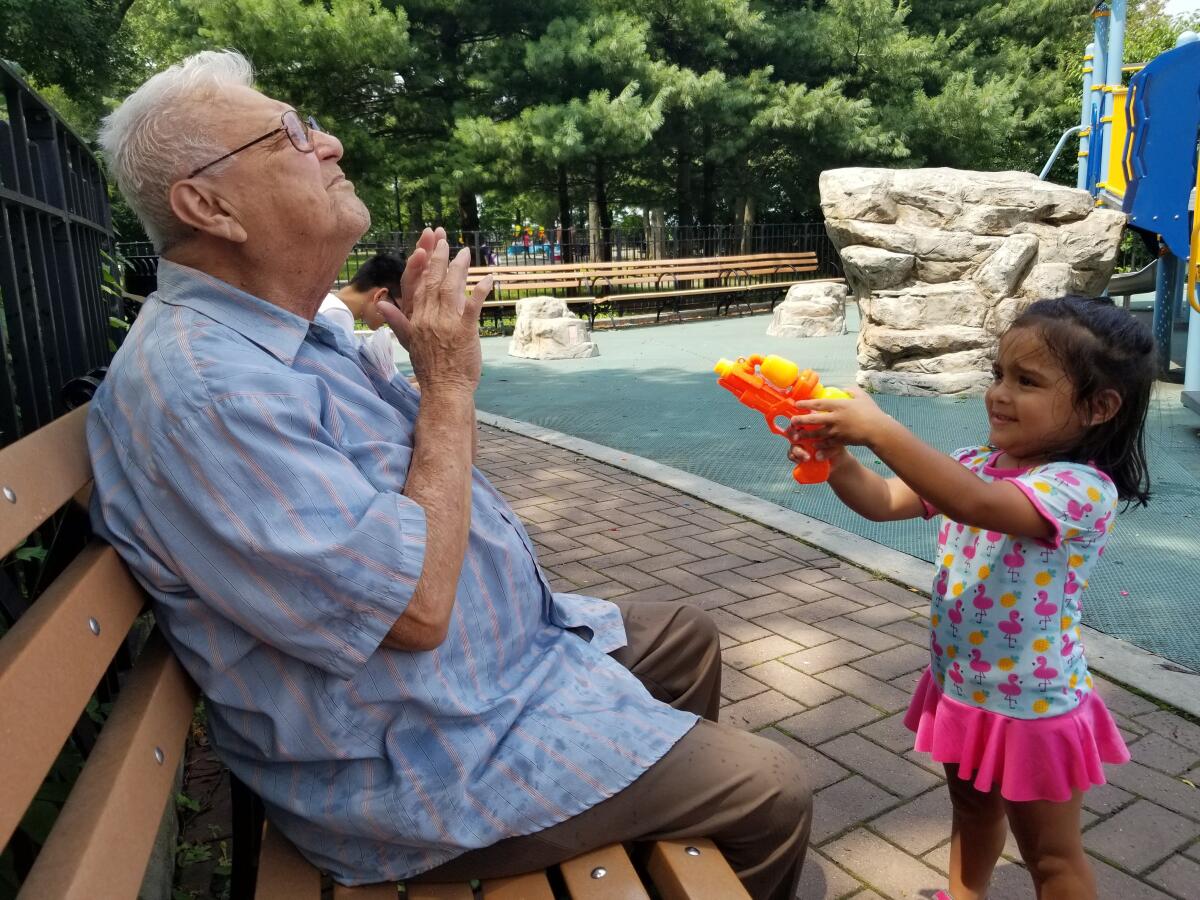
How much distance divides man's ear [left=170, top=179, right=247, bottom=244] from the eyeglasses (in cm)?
3

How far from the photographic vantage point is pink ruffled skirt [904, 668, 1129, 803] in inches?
69.4

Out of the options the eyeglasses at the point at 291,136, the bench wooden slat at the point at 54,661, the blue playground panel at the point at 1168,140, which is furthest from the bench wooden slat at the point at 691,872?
the blue playground panel at the point at 1168,140

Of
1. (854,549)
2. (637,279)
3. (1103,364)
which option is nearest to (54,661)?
(1103,364)

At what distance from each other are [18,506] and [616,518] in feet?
12.2

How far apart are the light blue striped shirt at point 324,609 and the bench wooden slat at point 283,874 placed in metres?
0.03

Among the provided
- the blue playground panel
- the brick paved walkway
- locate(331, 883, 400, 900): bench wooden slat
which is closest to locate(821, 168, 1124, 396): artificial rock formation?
the blue playground panel

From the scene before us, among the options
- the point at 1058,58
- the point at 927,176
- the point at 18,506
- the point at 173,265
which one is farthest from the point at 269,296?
the point at 1058,58

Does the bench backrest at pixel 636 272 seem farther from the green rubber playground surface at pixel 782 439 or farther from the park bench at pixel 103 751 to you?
the park bench at pixel 103 751

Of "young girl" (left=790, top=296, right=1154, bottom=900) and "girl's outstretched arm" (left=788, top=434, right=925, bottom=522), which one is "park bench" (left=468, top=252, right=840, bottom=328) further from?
"young girl" (left=790, top=296, right=1154, bottom=900)

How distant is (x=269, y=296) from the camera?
1.63 meters

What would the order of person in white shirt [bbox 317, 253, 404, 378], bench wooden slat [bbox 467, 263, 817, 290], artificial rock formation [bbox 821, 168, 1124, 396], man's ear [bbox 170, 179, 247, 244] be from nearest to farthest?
man's ear [bbox 170, 179, 247, 244] → person in white shirt [bbox 317, 253, 404, 378] → artificial rock formation [bbox 821, 168, 1124, 396] → bench wooden slat [bbox 467, 263, 817, 290]

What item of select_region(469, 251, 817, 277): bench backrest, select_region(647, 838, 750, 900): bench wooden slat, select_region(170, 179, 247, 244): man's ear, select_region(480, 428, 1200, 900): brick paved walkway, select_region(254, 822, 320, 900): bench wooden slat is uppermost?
select_region(170, 179, 247, 244): man's ear

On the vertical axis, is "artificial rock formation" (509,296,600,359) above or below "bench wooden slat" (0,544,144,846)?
below

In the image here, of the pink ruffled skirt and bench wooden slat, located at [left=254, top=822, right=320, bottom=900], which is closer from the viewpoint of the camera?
bench wooden slat, located at [left=254, top=822, right=320, bottom=900]
